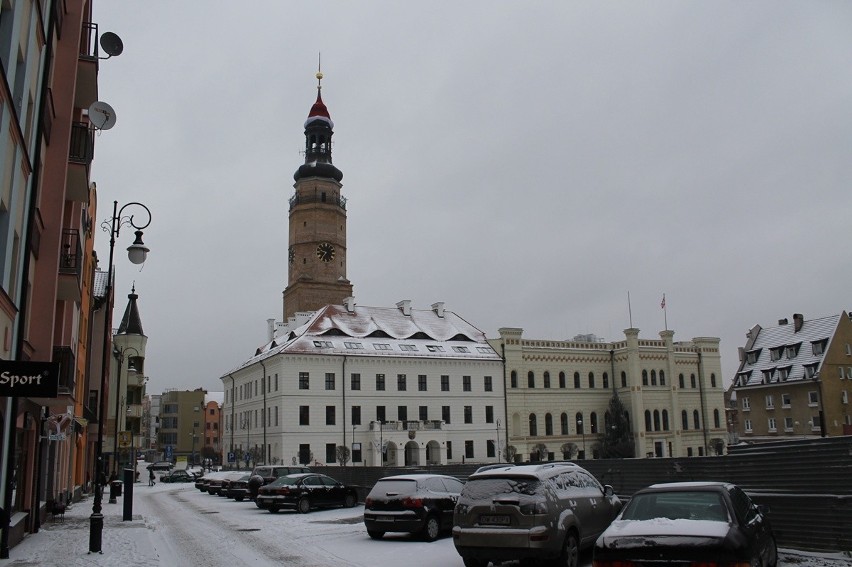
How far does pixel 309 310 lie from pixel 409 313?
1210cm

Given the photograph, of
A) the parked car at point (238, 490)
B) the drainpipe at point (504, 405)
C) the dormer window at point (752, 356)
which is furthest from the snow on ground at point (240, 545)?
the dormer window at point (752, 356)

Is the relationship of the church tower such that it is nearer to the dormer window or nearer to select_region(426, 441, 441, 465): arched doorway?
select_region(426, 441, 441, 465): arched doorway

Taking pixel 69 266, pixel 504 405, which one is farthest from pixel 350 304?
pixel 69 266

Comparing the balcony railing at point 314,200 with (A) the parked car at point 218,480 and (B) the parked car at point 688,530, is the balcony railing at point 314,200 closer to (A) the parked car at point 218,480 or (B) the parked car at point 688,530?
(A) the parked car at point 218,480

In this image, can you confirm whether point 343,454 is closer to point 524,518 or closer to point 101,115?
point 101,115

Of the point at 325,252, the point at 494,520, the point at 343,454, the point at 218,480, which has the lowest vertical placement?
the point at 218,480

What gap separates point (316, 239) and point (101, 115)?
58.8 metres

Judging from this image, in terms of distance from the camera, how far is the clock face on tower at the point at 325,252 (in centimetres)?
7662

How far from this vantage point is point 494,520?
39.9ft

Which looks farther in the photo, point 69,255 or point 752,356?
point 752,356

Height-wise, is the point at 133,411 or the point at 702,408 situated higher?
the point at 133,411

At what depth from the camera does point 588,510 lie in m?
13.2

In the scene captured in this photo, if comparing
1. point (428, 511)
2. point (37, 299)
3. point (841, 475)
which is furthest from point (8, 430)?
point (841, 475)

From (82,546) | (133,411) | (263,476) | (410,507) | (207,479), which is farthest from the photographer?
(133,411)
